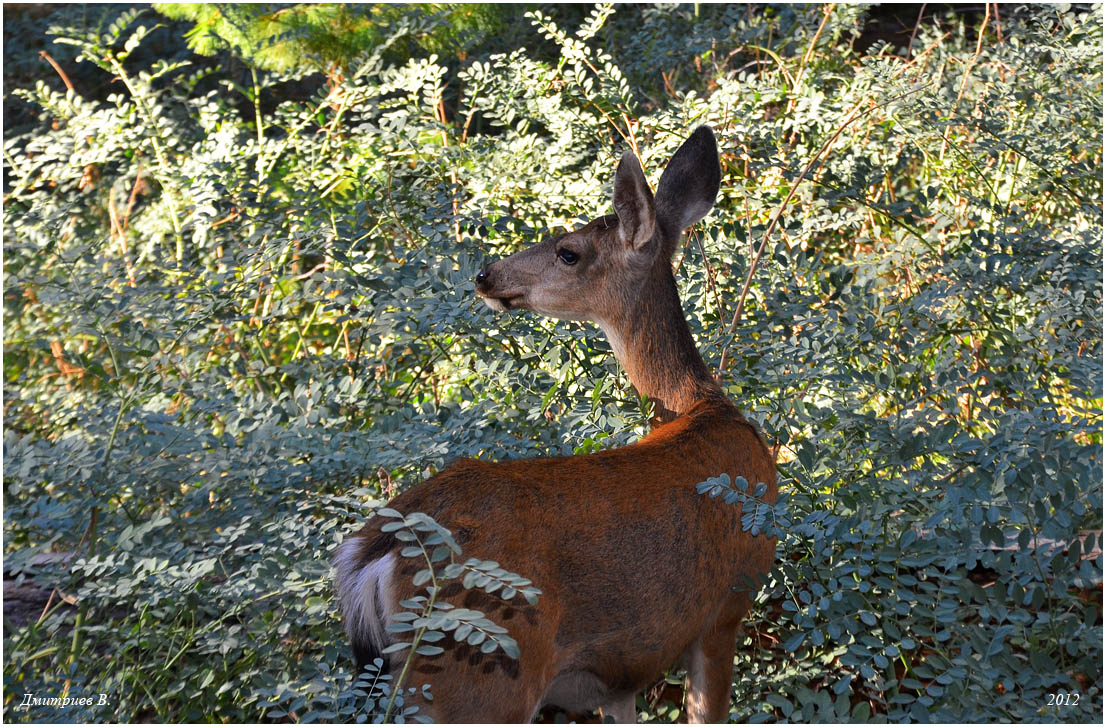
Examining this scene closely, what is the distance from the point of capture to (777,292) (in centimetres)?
413

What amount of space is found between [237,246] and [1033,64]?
13.7 ft

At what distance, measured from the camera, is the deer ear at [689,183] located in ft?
12.1

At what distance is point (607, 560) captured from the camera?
2539 mm

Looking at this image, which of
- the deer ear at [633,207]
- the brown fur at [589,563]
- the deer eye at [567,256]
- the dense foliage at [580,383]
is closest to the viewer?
the brown fur at [589,563]

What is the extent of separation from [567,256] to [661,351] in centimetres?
47

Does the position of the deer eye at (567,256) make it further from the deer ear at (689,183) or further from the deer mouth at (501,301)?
the deer ear at (689,183)

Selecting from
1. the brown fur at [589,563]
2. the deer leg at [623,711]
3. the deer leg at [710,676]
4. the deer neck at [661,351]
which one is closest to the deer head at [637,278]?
the deer neck at [661,351]

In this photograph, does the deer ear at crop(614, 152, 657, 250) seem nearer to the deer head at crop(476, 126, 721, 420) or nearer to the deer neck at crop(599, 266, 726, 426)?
the deer head at crop(476, 126, 721, 420)

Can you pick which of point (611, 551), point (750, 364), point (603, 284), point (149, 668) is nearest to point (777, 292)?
point (750, 364)

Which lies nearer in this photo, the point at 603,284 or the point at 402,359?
the point at 603,284

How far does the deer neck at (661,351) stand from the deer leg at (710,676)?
27.1 inches

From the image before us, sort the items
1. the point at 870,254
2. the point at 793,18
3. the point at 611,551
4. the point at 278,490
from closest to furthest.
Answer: the point at 611,551 < the point at 278,490 < the point at 870,254 < the point at 793,18

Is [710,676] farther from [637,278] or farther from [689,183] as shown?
[689,183]

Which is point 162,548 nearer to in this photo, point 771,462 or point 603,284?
point 603,284
